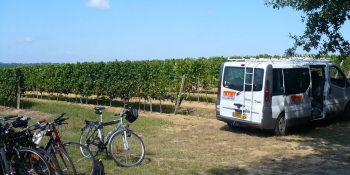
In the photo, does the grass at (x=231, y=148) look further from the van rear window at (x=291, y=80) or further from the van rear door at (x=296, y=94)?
the van rear window at (x=291, y=80)

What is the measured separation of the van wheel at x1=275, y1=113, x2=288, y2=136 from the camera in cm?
1076

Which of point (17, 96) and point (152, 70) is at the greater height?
point (152, 70)

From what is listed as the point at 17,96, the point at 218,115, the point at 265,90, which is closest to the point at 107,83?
the point at 17,96

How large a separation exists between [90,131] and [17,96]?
15.3 m

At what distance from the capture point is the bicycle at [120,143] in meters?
7.47

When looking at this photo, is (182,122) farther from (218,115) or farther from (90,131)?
(90,131)

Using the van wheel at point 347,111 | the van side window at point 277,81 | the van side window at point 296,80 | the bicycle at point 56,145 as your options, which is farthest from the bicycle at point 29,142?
the van wheel at point 347,111

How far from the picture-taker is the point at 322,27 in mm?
7391

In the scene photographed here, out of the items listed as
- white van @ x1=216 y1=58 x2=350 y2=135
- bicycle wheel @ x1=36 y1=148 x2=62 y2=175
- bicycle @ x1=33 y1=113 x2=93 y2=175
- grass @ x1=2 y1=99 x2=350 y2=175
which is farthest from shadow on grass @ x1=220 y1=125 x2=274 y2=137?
bicycle wheel @ x1=36 y1=148 x2=62 y2=175

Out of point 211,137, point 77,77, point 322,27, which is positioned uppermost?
point 322,27

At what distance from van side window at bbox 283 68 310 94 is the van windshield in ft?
2.79

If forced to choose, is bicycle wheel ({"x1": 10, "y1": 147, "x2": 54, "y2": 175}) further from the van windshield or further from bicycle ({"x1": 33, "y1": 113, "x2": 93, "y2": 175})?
the van windshield

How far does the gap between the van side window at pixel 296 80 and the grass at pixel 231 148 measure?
1321 millimetres

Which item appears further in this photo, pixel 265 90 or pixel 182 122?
pixel 182 122
